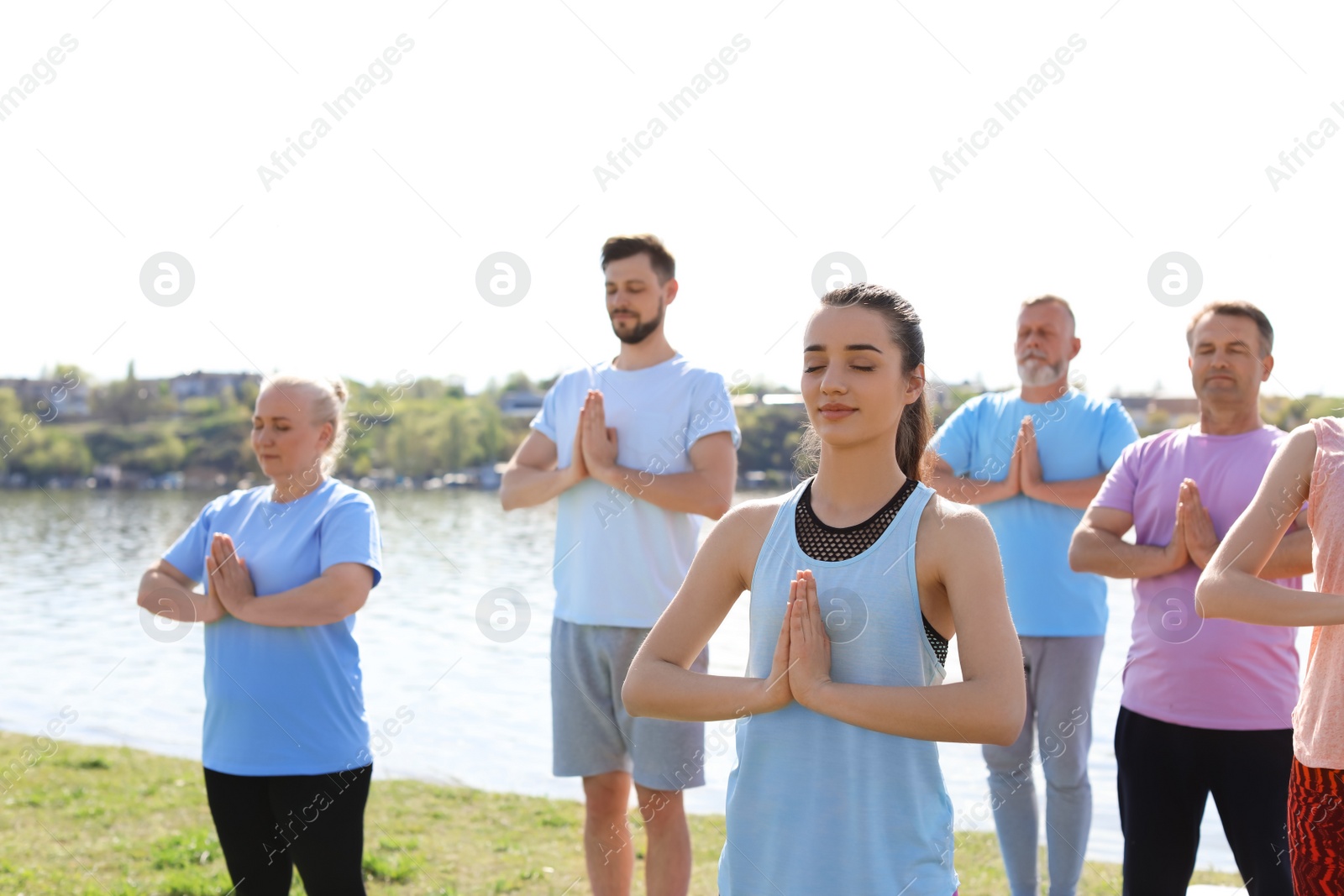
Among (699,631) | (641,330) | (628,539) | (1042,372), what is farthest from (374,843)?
(1042,372)

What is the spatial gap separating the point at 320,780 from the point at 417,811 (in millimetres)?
3312

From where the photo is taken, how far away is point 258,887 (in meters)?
3.50

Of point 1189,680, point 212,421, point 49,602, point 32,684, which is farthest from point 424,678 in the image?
point 212,421

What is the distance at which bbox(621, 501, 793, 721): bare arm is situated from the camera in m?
2.17

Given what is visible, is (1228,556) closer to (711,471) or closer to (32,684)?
(711,471)

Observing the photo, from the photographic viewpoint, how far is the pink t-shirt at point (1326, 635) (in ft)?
7.52

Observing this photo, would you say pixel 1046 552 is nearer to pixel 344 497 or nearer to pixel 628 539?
pixel 628 539

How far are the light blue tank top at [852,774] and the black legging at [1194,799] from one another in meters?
1.53

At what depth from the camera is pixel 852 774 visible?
2.06m

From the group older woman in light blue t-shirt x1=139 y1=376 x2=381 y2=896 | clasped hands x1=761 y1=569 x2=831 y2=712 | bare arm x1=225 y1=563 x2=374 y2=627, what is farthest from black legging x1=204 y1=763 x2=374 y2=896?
clasped hands x1=761 y1=569 x2=831 y2=712

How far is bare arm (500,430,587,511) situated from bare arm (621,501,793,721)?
75.0 inches

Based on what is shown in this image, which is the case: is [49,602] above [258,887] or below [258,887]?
below

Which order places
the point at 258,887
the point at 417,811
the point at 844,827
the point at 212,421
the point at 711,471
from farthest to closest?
the point at 212,421 → the point at 417,811 → the point at 711,471 → the point at 258,887 → the point at 844,827

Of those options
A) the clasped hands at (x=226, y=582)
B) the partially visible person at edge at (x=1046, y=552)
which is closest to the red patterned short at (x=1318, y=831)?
the partially visible person at edge at (x=1046, y=552)
